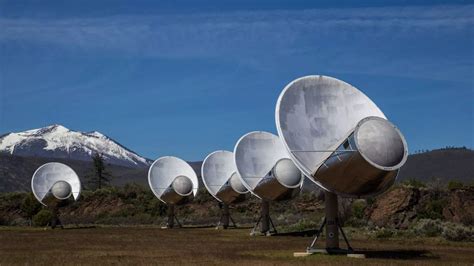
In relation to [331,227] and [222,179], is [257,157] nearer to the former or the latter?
[222,179]

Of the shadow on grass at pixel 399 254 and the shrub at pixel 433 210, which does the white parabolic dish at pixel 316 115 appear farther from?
the shrub at pixel 433 210

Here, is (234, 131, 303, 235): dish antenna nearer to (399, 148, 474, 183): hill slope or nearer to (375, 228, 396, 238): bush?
(375, 228, 396, 238): bush

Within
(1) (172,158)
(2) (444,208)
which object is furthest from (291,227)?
(1) (172,158)

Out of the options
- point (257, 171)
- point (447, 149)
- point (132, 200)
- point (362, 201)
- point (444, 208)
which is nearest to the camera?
point (257, 171)

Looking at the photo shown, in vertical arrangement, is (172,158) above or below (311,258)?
above

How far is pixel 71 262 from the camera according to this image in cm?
2662

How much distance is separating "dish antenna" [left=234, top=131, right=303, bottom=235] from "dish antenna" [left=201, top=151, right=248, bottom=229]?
920 centimetres

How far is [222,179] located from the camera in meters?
61.1

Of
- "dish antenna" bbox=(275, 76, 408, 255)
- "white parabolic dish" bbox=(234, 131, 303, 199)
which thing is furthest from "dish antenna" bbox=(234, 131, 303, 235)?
"dish antenna" bbox=(275, 76, 408, 255)

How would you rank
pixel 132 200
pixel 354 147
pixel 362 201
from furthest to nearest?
pixel 132 200 → pixel 362 201 → pixel 354 147

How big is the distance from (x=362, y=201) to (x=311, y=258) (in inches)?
1266

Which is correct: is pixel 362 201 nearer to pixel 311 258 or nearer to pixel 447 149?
pixel 311 258

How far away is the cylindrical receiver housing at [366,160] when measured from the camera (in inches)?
1077

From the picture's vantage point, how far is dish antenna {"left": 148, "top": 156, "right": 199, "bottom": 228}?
209 feet
